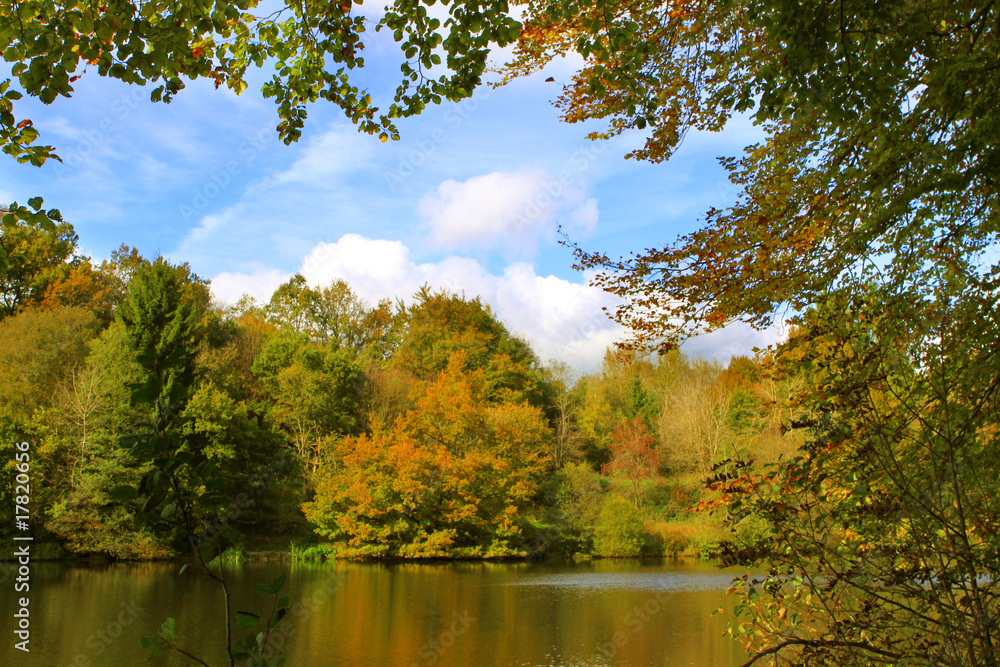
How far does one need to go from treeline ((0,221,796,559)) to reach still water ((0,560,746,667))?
204 cm

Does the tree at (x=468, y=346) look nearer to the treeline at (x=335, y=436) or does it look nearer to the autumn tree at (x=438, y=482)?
the treeline at (x=335, y=436)

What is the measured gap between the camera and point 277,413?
22922 millimetres

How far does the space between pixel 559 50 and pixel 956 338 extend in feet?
12.1

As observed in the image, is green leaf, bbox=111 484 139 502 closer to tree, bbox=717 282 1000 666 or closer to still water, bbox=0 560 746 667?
tree, bbox=717 282 1000 666

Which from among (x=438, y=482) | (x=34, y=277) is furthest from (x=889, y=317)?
(x=34, y=277)

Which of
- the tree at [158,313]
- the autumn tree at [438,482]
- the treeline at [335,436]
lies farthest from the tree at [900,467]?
the tree at [158,313]

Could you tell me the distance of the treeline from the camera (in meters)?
17.3

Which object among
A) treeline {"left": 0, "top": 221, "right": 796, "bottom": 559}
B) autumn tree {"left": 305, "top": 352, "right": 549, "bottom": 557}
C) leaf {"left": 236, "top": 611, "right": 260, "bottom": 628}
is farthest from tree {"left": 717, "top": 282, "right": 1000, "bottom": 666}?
autumn tree {"left": 305, "top": 352, "right": 549, "bottom": 557}

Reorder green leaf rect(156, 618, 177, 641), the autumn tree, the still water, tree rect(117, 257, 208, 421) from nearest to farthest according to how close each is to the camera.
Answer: green leaf rect(156, 618, 177, 641) → the still water → tree rect(117, 257, 208, 421) → the autumn tree

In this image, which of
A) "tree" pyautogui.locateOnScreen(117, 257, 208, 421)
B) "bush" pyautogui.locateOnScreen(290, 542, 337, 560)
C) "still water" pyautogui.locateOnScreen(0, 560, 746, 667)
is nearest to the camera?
"still water" pyautogui.locateOnScreen(0, 560, 746, 667)

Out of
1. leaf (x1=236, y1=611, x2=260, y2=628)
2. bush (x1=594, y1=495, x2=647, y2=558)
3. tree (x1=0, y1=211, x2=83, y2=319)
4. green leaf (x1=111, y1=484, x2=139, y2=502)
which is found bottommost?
bush (x1=594, y1=495, x2=647, y2=558)

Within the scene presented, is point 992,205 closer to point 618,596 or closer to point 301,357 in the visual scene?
point 618,596

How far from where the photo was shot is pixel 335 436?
23031 mm

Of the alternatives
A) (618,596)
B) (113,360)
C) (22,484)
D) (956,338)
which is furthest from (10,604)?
(956,338)
